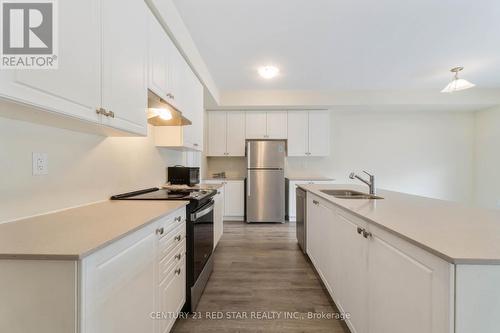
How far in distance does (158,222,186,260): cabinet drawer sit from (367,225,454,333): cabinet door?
3.79 feet

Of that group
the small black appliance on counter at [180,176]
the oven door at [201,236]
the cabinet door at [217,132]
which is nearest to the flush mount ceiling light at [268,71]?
the cabinet door at [217,132]

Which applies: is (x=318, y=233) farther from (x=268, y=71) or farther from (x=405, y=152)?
(x=405, y=152)

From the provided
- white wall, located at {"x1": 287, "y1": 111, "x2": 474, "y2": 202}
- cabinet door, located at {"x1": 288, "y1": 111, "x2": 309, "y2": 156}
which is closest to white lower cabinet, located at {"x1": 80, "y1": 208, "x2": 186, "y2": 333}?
cabinet door, located at {"x1": 288, "y1": 111, "x2": 309, "y2": 156}

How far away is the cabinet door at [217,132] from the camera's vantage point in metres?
4.66

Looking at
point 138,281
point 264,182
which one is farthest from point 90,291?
point 264,182

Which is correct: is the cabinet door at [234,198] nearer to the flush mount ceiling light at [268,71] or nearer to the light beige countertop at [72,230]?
the flush mount ceiling light at [268,71]

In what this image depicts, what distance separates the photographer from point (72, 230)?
3.00 ft

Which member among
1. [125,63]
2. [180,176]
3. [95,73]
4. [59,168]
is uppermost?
[125,63]

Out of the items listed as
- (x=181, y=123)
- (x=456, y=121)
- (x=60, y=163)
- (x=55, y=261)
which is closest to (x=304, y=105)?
(x=181, y=123)

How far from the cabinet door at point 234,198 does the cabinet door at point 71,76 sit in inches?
137

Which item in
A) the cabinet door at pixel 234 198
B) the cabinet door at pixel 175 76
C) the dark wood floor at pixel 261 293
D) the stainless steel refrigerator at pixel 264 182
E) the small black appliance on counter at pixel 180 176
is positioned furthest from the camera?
the cabinet door at pixel 234 198

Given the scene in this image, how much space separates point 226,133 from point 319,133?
78.7 inches

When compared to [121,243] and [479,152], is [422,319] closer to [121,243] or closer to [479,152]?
[121,243]

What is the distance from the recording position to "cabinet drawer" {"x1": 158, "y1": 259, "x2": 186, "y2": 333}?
126cm
